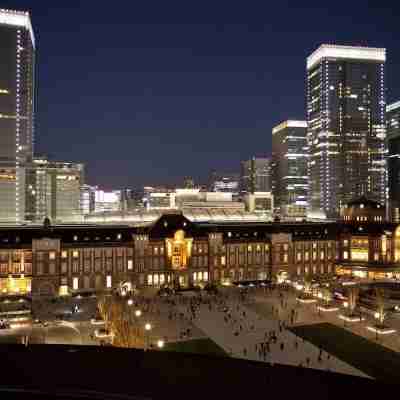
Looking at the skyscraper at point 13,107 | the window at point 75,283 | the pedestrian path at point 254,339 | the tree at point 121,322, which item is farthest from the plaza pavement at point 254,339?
the skyscraper at point 13,107

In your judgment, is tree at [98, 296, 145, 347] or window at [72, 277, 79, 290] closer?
tree at [98, 296, 145, 347]

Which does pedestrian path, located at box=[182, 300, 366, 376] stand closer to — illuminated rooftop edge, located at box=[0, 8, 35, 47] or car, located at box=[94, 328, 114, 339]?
car, located at box=[94, 328, 114, 339]

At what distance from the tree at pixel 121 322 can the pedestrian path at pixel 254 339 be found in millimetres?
9033

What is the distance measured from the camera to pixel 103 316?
6425 centimetres

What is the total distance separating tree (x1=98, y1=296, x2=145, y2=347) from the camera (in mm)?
54656

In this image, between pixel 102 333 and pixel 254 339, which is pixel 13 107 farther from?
pixel 254 339

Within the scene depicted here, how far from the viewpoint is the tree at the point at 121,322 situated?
54.7m

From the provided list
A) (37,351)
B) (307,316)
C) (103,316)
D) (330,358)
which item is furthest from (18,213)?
(37,351)

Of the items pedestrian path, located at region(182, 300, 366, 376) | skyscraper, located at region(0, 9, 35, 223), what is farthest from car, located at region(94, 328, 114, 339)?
skyscraper, located at region(0, 9, 35, 223)

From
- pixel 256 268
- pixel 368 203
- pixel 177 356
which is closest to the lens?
pixel 177 356

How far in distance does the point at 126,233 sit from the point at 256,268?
30.3 m

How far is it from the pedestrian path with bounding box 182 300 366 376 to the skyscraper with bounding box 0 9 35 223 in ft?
422

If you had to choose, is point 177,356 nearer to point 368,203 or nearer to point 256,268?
point 256,268

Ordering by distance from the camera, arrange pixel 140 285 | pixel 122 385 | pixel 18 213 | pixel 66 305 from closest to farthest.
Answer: pixel 122 385 < pixel 66 305 < pixel 140 285 < pixel 18 213
